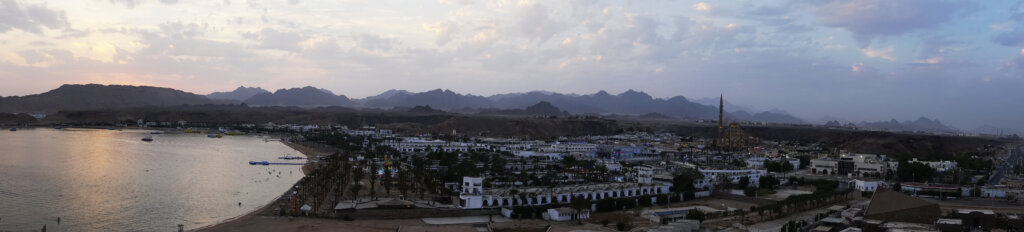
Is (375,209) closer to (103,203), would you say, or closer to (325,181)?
(325,181)

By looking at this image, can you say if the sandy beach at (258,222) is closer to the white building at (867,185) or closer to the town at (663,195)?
the town at (663,195)

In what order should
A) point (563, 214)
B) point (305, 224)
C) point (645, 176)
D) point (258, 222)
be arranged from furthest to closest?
1. point (645, 176)
2. point (563, 214)
3. point (258, 222)
4. point (305, 224)

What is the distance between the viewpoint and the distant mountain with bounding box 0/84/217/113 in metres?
115

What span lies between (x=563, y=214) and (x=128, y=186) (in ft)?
60.8

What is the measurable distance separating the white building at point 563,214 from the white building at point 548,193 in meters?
1.49

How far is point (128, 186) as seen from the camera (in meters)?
27.8

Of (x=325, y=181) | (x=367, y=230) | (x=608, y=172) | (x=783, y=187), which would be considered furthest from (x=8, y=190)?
(x=783, y=187)

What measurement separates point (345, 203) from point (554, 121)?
5898 centimetres

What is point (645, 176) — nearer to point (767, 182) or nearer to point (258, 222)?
point (767, 182)

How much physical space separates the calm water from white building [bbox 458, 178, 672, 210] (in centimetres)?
816

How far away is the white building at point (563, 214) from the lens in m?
21.7

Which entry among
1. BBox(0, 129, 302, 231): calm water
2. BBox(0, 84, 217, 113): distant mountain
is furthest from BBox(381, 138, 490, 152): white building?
BBox(0, 84, 217, 113): distant mountain

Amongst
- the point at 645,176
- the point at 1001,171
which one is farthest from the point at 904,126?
the point at 645,176

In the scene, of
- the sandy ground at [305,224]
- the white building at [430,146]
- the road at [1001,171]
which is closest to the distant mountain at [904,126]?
the road at [1001,171]
